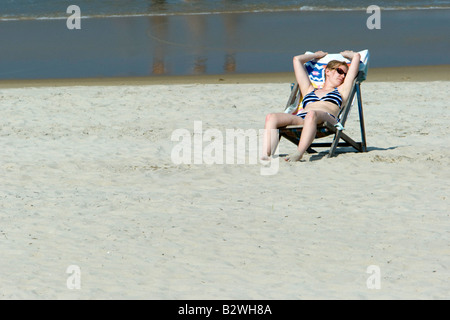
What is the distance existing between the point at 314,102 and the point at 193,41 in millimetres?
10111

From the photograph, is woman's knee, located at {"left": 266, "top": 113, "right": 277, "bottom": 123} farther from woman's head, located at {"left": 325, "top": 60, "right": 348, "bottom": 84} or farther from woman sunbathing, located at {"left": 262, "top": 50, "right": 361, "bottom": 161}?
woman's head, located at {"left": 325, "top": 60, "right": 348, "bottom": 84}

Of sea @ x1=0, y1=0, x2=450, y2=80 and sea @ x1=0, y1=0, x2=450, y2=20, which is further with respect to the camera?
sea @ x1=0, y1=0, x2=450, y2=20

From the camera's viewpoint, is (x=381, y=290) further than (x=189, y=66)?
No

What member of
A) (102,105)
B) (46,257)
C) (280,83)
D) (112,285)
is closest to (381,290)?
(112,285)

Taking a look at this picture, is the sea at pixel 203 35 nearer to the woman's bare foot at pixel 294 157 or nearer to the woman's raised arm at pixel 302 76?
the woman's raised arm at pixel 302 76

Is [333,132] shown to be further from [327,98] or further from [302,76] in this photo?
[302,76]

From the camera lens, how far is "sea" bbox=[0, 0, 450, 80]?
1456 cm

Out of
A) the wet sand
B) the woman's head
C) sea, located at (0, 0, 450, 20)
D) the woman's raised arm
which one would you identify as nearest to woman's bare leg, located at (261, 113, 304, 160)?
the woman's raised arm

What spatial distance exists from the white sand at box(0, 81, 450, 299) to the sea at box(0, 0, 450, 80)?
16.8 ft

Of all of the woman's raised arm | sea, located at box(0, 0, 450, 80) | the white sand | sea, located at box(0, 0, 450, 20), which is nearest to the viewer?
the white sand

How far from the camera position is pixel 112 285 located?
4555 millimetres

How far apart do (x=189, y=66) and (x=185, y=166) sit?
7.33 meters
